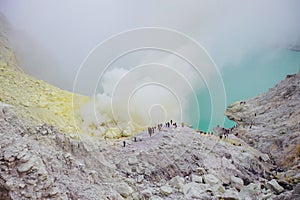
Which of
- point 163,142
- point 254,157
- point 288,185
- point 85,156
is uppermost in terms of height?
point 254,157

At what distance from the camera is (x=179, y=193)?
24.5 feet

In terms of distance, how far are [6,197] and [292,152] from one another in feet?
38.4

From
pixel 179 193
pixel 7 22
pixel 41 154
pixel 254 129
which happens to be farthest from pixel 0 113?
pixel 254 129

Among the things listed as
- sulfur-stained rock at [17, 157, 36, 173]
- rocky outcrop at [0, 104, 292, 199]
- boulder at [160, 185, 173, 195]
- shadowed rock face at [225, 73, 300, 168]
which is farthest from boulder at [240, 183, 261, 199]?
sulfur-stained rock at [17, 157, 36, 173]

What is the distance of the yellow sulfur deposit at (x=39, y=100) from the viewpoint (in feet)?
32.5

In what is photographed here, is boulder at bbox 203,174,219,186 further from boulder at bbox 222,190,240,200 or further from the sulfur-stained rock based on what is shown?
the sulfur-stained rock

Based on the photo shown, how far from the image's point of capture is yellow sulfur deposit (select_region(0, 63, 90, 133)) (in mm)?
9898

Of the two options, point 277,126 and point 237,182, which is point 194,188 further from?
point 277,126

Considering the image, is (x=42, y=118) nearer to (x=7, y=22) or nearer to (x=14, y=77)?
(x=14, y=77)

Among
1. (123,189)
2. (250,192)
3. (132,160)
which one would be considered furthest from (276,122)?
(123,189)

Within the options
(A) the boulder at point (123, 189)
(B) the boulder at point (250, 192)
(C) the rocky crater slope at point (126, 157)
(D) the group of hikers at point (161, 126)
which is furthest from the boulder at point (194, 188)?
(D) the group of hikers at point (161, 126)

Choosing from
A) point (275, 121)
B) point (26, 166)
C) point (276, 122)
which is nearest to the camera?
point (26, 166)

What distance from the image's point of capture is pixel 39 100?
37.0 feet

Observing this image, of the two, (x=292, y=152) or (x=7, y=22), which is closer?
(x=292, y=152)
